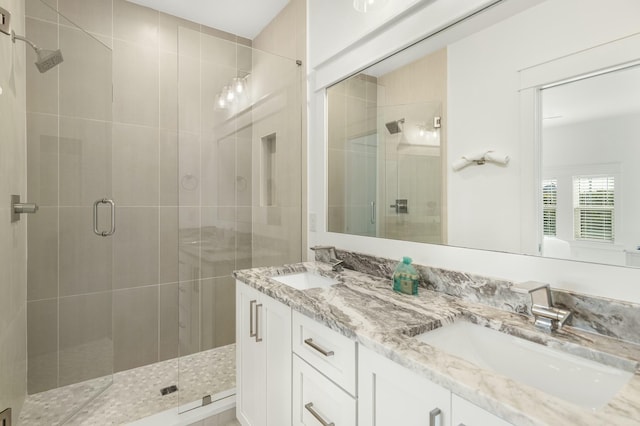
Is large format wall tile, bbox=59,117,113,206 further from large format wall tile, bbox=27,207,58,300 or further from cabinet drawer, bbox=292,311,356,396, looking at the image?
cabinet drawer, bbox=292,311,356,396

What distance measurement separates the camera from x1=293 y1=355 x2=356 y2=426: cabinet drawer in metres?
0.93

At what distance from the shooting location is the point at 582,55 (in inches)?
35.9

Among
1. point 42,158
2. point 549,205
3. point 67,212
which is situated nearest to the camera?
point 549,205

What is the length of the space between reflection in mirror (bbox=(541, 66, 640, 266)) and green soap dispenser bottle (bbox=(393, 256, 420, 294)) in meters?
0.45

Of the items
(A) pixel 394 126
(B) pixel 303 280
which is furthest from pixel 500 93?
(B) pixel 303 280

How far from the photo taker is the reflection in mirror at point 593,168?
83 centimetres

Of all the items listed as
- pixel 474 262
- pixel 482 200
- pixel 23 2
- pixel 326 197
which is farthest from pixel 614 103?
pixel 23 2

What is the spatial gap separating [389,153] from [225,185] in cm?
101

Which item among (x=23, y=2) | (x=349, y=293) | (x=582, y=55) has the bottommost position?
(x=349, y=293)

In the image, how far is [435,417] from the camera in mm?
666

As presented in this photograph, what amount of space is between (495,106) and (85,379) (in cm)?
257

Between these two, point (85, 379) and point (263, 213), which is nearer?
point (85, 379)

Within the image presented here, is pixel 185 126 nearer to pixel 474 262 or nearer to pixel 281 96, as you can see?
pixel 281 96

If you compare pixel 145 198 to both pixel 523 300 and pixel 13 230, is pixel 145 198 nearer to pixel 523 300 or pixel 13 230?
pixel 13 230
